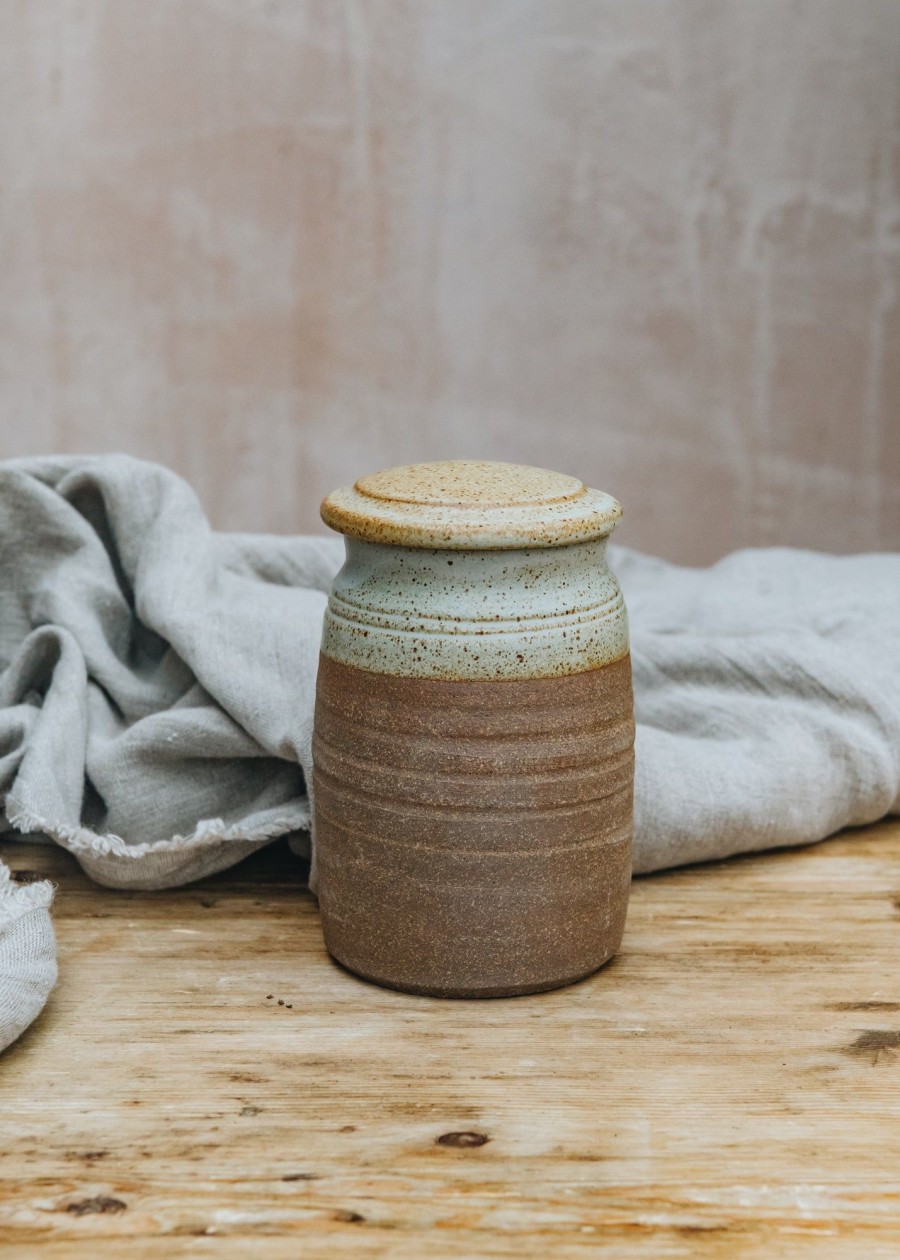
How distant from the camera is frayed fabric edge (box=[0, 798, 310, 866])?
114cm

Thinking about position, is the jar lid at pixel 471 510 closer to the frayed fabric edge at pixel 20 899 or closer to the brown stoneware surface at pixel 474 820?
the brown stoneware surface at pixel 474 820

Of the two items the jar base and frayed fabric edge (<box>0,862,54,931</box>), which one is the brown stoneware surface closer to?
the jar base

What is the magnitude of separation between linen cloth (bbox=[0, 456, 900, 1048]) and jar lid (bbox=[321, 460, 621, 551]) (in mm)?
268

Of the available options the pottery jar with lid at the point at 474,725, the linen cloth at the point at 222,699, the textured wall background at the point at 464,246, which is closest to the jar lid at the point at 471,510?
the pottery jar with lid at the point at 474,725

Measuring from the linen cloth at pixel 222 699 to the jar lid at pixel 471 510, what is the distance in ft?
0.88

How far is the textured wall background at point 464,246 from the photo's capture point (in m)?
2.26

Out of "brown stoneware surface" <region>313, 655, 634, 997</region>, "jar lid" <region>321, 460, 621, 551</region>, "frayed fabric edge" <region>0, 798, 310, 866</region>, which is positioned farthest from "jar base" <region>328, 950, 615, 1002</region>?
"jar lid" <region>321, 460, 621, 551</region>

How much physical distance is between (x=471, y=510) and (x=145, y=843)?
433mm

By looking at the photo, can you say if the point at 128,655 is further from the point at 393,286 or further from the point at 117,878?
the point at 393,286

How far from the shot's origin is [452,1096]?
0.90m

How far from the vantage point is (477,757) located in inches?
38.1

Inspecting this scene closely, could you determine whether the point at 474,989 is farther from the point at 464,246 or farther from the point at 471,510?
the point at 464,246

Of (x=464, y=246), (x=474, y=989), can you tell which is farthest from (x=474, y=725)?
(x=464, y=246)

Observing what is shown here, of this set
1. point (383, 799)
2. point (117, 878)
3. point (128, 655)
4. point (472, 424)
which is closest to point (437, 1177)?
point (383, 799)
